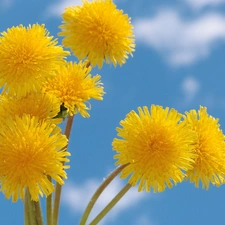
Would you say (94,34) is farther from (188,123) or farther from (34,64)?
(188,123)

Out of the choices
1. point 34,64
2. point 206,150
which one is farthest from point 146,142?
point 34,64

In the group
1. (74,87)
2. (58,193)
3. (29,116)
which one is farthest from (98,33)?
(58,193)

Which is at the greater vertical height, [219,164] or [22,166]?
[219,164]

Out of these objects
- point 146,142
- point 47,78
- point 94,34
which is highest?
point 94,34

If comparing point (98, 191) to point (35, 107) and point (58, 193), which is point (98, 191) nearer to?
point (58, 193)

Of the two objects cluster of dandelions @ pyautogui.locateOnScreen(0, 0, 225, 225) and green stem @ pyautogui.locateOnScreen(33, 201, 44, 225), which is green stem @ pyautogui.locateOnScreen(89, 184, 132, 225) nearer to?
cluster of dandelions @ pyautogui.locateOnScreen(0, 0, 225, 225)

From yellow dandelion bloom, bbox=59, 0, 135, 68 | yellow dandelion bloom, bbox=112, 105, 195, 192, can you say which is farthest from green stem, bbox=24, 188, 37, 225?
yellow dandelion bloom, bbox=59, 0, 135, 68

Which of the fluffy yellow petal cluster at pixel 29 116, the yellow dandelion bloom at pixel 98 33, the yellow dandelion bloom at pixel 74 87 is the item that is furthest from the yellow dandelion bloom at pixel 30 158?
the yellow dandelion bloom at pixel 98 33

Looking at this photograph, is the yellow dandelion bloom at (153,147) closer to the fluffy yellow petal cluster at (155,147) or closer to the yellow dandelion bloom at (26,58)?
the fluffy yellow petal cluster at (155,147)
